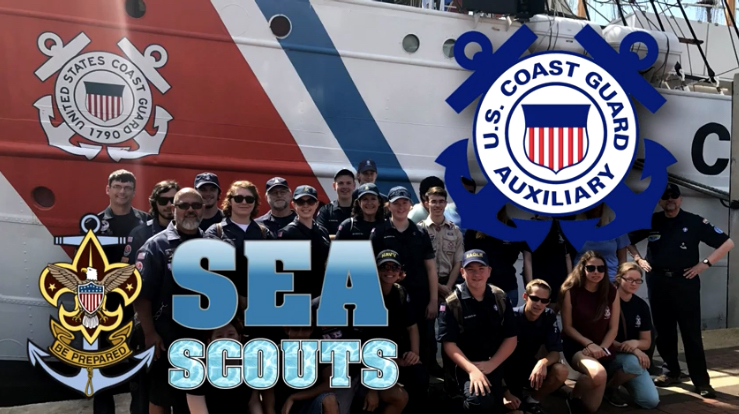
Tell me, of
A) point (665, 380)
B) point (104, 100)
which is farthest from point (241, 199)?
point (665, 380)

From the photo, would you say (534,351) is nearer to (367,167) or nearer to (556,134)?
(367,167)

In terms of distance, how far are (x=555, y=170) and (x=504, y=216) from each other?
25.4 inches

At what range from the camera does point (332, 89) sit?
4828 millimetres

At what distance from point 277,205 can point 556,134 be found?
2264 mm

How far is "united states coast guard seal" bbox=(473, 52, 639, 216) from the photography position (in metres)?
4.63

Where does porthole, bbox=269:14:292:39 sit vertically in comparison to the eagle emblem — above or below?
above

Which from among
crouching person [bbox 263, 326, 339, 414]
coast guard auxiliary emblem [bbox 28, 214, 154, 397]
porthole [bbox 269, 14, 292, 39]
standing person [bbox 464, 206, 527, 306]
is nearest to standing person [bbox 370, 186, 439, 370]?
standing person [bbox 464, 206, 527, 306]

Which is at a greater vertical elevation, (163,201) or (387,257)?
(163,201)

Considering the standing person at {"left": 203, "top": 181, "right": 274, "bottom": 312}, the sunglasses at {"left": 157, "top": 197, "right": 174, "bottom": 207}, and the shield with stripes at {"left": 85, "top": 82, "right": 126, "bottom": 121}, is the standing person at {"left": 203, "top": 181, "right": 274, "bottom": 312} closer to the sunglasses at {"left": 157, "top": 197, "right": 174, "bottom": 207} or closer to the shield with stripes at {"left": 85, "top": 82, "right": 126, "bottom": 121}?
the sunglasses at {"left": 157, "top": 197, "right": 174, "bottom": 207}

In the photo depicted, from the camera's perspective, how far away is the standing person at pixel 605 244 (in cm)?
483

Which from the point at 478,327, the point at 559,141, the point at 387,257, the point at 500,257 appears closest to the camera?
the point at 387,257

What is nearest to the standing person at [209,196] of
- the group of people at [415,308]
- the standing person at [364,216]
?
the group of people at [415,308]

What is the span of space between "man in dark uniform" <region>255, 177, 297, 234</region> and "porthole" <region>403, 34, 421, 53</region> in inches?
74.4

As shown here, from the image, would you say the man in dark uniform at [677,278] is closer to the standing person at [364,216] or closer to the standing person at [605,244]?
the standing person at [605,244]
